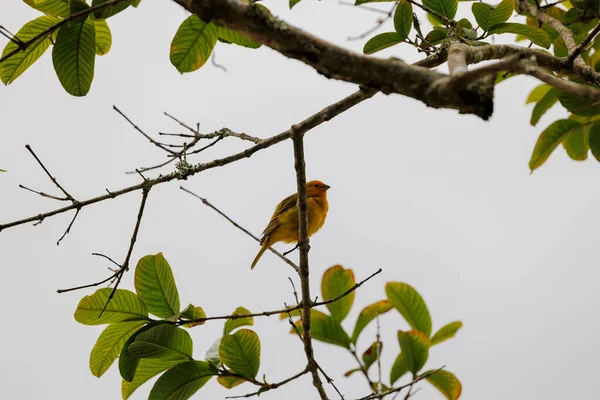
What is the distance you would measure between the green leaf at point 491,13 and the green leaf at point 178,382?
225 centimetres

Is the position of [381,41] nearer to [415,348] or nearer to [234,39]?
[234,39]

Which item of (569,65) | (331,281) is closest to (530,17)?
(569,65)

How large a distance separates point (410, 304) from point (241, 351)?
0.96 metres

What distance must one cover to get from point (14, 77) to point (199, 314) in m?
1.53

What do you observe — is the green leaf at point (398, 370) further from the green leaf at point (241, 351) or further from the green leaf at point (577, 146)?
the green leaf at point (577, 146)

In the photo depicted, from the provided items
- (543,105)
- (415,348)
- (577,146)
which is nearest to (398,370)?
(415,348)

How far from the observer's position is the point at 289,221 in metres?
6.18

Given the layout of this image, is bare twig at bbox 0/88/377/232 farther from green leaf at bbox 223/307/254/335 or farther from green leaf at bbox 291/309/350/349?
green leaf at bbox 291/309/350/349

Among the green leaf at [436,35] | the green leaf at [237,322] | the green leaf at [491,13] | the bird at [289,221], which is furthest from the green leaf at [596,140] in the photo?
the bird at [289,221]

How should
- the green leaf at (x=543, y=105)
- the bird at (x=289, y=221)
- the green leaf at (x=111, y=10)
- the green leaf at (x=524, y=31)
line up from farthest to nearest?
1. the bird at (x=289, y=221)
2. the green leaf at (x=543, y=105)
3. the green leaf at (x=524, y=31)
4. the green leaf at (x=111, y=10)

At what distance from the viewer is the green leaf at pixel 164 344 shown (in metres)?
2.94

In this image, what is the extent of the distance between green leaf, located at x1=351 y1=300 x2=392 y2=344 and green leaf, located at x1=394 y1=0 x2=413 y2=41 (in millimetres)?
1490

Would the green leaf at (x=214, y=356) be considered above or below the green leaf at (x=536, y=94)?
below

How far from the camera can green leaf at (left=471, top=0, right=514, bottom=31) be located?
3252 mm
